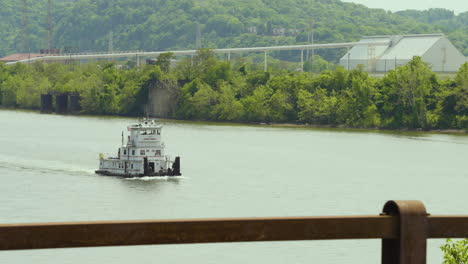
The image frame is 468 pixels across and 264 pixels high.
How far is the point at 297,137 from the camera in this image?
9725cm

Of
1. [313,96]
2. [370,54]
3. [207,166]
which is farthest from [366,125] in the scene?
[370,54]

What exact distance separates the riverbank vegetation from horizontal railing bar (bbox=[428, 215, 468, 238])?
343 feet

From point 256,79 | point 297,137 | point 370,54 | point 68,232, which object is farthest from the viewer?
point 370,54

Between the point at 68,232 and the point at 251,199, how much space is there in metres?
42.4

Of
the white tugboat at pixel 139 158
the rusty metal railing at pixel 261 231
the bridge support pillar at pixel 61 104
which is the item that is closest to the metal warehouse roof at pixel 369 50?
the bridge support pillar at pixel 61 104

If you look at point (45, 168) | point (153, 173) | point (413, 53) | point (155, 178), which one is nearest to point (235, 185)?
point (155, 178)

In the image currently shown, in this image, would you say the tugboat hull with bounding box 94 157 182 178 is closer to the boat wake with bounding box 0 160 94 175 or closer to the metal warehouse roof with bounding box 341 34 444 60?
the boat wake with bounding box 0 160 94 175

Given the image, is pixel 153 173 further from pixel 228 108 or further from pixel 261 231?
pixel 228 108

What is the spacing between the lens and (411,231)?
19.3ft

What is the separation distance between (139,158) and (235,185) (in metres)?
9.60

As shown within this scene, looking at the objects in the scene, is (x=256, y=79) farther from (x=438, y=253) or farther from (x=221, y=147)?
(x=438, y=253)

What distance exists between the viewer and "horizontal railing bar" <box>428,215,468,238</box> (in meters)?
5.92

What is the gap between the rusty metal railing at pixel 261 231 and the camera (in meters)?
5.51

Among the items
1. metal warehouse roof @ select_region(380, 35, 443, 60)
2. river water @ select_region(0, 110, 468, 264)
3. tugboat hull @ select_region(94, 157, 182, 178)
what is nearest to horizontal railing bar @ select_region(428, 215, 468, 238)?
river water @ select_region(0, 110, 468, 264)
